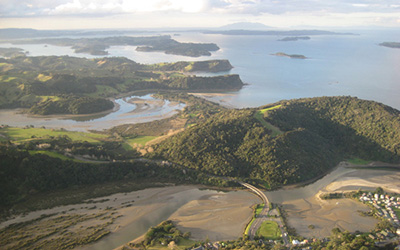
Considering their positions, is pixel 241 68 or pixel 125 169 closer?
pixel 125 169

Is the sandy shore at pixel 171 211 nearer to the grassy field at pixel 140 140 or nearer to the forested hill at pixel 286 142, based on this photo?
the forested hill at pixel 286 142

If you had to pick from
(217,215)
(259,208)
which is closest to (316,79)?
(259,208)

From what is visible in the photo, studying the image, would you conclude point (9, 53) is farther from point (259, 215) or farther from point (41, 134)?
point (259, 215)

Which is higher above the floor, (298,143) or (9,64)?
(9,64)

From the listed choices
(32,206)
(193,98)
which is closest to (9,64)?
(193,98)

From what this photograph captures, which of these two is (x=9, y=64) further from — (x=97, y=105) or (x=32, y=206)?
(x=32, y=206)

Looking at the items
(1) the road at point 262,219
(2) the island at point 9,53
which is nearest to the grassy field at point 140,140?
(1) the road at point 262,219

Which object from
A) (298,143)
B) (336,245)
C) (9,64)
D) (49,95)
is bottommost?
(336,245)
